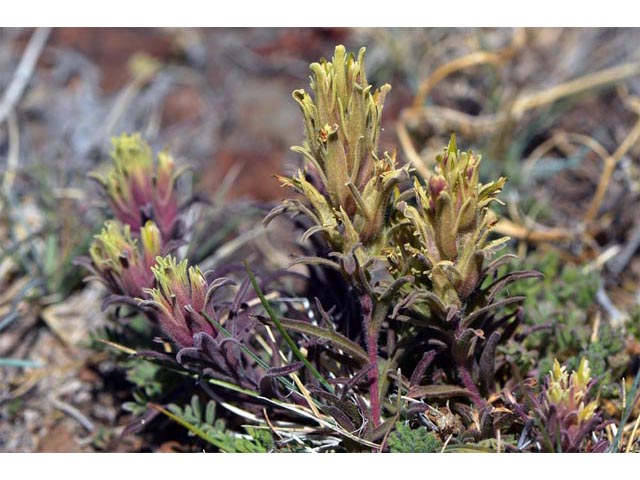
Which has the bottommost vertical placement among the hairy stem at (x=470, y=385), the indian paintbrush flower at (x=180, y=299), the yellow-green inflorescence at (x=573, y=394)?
the hairy stem at (x=470, y=385)

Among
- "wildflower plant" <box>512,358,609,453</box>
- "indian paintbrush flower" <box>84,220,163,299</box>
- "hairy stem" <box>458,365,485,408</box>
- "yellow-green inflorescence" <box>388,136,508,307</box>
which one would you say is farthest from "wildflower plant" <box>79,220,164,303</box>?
"wildflower plant" <box>512,358,609,453</box>

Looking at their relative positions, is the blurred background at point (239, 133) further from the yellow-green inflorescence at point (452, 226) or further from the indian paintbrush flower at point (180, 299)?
the yellow-green inflorescence at point (452, 226)

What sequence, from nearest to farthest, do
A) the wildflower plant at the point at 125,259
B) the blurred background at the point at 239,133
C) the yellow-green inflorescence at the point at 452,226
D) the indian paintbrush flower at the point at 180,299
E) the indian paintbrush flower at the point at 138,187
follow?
the yellow-green inflorescence at the point at 452,226
the indian paintbrush flower at the point at 180,299
the wildflower plant at the point at 125,259
the indian paintbrush flower at the point at 138,187
the blurred background at the point at 239,133

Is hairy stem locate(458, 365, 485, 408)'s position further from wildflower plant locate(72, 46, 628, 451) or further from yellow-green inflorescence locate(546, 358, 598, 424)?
yellow-green inflorescence locate(546, 358, 598, 424)

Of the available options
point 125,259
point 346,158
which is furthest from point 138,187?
point 346,158

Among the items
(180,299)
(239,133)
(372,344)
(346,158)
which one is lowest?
(372,344)

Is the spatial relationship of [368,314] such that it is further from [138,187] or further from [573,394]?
[138,187]

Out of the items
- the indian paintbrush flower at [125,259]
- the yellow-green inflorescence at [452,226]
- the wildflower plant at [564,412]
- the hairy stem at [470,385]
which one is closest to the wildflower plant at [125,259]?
the indian paintbrush flower at [125,259]

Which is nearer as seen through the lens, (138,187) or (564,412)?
(564,412)
